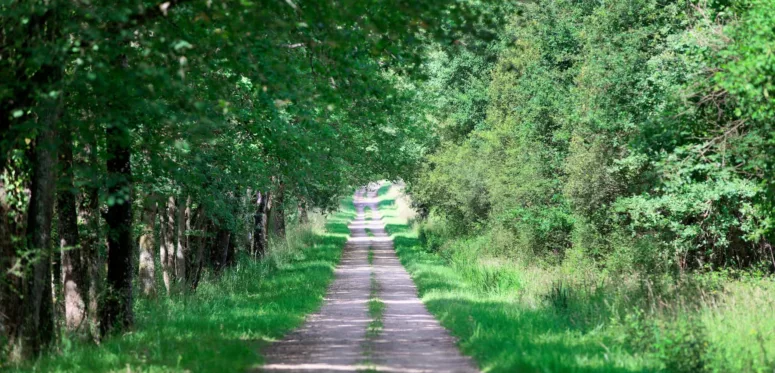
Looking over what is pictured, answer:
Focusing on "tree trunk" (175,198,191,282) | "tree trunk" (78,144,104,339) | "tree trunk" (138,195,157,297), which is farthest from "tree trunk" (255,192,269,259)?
"tree trunk" (78,144,104,339)

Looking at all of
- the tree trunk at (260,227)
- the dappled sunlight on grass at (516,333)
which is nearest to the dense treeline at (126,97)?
the dappled sunlight on grass at (516,333)

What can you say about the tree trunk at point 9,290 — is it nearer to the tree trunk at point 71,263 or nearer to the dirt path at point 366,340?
the tree trunk at point 71,263

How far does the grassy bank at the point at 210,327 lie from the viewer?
35.3 feet

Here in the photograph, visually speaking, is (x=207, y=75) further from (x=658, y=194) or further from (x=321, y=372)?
(x=658, y=194)

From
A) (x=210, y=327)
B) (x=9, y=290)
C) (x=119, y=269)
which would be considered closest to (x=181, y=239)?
(x=119, y=269)

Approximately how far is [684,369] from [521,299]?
8531 millimetres

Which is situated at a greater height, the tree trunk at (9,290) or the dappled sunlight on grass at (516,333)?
the tree trunk at (9,290)

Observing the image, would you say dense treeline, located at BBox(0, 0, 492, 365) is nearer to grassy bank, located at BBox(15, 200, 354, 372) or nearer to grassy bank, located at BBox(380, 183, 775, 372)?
grassy bank, located at BBox(15, 200, 354, 372)

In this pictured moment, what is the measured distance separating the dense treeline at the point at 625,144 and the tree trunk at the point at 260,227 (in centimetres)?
882

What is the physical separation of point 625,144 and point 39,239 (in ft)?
54.4

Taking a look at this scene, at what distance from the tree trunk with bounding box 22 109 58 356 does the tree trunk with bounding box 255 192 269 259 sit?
2129 cm

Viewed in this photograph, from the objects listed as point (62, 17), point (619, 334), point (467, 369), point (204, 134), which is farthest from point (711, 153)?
point (62, 17)

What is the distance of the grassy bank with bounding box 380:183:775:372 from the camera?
34.0 feet

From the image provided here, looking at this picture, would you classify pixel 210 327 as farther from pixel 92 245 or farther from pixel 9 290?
pixel 9 290
